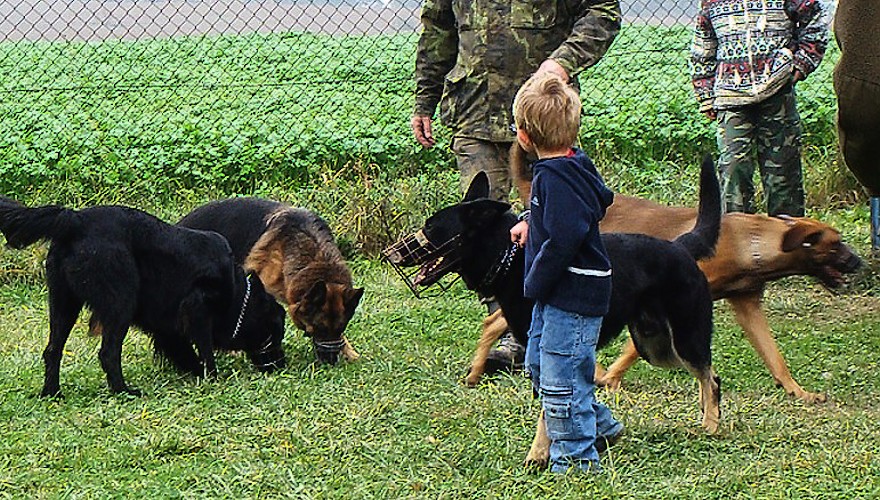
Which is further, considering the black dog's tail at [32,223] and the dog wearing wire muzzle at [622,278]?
the black dog's tail at [32,223]

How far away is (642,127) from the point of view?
12188mm

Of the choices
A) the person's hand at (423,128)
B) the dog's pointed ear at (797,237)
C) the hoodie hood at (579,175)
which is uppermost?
the hoodie hood at (579,175)

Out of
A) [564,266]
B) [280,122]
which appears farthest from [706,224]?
[280,122]

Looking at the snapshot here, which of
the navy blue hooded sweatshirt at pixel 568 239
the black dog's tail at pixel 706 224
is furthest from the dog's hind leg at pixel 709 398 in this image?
the navy blue hooded sweatshirt at pixel 568 239

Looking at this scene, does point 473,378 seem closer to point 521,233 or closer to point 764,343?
point 764,343

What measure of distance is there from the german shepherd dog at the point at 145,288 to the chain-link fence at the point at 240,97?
436 cm

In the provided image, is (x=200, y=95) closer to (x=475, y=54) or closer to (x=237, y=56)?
(x=237, y=56)

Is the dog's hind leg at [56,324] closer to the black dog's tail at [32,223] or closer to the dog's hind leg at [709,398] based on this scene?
the black dog's tail at [32,223]

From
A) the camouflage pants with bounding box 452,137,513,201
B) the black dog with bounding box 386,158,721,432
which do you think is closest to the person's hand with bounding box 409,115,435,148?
the camouflage pants with bounding box 452,137,513,201

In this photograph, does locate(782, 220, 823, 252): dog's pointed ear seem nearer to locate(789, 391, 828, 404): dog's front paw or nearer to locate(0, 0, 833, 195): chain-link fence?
locate(789, 391, 828, 404): dog's front paw

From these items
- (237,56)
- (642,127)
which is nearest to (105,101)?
(237,56)

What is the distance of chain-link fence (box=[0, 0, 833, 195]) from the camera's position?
37.3ft

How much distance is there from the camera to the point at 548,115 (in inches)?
→ 164

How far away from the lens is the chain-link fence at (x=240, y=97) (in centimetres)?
1138
